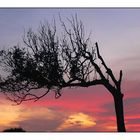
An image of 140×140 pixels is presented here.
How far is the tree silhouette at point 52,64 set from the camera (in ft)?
13.2

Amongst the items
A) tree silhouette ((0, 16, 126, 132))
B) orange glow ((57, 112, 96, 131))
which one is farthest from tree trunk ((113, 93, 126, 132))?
orange glow ((57, 112, 96, 131))

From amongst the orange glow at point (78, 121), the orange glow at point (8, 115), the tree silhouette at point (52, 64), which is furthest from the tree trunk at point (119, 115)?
the orange glow at point (8, 115)

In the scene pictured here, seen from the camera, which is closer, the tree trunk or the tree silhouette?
the tree trunk

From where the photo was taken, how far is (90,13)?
4031mm

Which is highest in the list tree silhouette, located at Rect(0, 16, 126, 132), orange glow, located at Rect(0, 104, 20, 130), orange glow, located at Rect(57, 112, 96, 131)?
tree silhouette, located at Rect(0, 16, 126, 132)

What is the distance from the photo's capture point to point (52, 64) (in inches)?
162

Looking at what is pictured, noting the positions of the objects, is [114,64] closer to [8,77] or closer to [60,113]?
[60,113]

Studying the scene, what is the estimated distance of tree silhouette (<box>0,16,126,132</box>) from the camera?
4.03 metres

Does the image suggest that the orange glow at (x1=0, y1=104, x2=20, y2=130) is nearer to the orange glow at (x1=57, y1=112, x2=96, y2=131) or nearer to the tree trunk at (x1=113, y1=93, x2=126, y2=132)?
the orange glow at (x1=57, y1=112, x2=96, y2=131)

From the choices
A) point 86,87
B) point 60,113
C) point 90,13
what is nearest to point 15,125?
point 60,113

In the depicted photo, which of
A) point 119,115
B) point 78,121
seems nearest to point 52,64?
point 78,121

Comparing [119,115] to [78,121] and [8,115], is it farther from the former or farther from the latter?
[8,115]

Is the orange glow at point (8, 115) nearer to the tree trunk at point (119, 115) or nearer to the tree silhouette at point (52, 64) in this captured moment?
the tree silhouette at point (52, 64)
